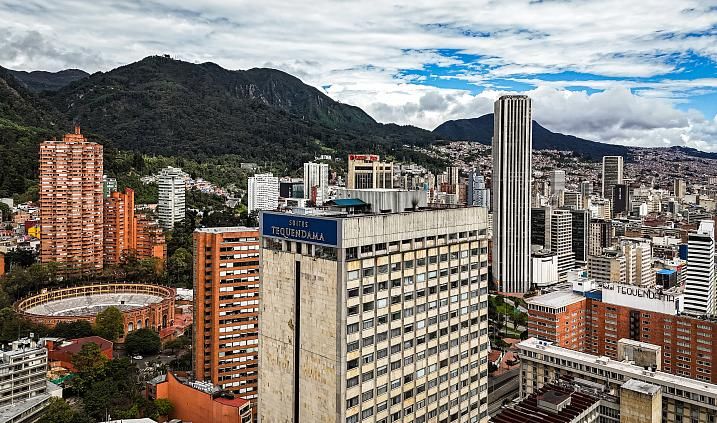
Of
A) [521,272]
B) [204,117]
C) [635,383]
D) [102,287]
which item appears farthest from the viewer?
[204,117]

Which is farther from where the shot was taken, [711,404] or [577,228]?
[577,228]

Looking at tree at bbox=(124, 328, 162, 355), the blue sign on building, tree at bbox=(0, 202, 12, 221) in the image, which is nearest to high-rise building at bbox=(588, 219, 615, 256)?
tree at bbox=(124, 328, 162, 355)

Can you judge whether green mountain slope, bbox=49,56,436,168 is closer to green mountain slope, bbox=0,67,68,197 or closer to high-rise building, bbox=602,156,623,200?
green mountain slope, bbox=0,67,68,197

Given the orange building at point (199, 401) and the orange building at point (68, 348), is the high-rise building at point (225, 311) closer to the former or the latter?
the orange building at point (199, 401)

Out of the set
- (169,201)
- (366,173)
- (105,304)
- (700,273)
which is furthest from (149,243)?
(700,273)

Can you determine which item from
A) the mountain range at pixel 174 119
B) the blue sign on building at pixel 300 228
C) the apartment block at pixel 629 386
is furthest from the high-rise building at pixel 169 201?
the blue sign on building at pixel 300 228

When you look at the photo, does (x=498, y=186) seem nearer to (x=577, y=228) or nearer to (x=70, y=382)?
(x=577, y=228)

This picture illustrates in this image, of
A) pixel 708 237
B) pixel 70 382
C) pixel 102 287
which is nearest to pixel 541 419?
pixel 70 382
